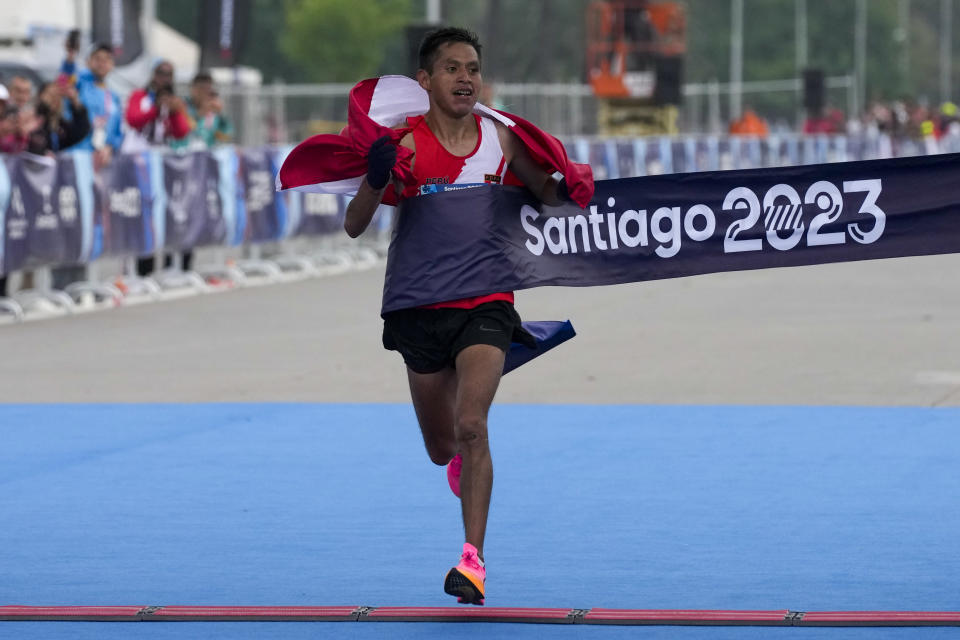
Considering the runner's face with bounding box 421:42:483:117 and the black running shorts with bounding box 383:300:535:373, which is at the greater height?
the runner's face with bounding box 421:42:483:117

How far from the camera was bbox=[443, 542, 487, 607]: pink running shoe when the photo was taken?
6.13 meters

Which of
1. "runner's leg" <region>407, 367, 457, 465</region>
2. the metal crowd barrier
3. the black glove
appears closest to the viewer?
the black glove

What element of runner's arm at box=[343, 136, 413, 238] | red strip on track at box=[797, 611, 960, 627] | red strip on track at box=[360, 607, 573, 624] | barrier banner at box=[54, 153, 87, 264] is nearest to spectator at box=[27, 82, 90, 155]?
barrier banner at box=[54, 153, 87, 264]

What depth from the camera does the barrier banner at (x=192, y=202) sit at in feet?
61.3

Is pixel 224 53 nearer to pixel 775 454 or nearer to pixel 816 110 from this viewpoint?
pixel 775 454

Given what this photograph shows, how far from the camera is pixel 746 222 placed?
7109 mm

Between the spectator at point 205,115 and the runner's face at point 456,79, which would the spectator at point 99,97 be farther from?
the runner's face at point 456,79

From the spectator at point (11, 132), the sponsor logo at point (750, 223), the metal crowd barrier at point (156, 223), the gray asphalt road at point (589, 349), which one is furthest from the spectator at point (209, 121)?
the sponsor logo at point (750, 223)

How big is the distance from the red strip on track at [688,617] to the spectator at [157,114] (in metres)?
13.4

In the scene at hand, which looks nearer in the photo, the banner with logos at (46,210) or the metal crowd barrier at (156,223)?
the banner with logos at (46,210)

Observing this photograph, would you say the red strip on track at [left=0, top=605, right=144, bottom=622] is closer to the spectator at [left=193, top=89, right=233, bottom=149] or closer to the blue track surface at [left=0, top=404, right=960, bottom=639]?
the blue track surface at [left=0, top=404, right=960, bottom=639]

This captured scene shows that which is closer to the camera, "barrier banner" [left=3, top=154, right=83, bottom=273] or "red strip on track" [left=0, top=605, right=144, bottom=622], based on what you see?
"red strip on track" [left=0, top=605, right=144, bottom=622]

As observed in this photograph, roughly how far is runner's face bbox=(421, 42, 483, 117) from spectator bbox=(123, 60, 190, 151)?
12665 mm

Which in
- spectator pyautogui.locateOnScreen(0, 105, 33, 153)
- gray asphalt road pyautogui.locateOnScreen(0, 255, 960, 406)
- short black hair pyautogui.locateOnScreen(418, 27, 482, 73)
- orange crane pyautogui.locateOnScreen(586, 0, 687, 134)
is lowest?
gray asphalt road pyautogui.locateOnScreen(0, 255, 960, 406)
